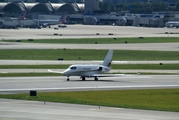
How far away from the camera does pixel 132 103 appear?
207ft

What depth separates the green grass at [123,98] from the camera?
61.1 m

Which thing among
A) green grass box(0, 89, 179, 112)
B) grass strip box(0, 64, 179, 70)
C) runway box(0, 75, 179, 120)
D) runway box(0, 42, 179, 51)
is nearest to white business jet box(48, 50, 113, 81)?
runway box(0, 75, 179, 120)

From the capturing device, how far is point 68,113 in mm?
54344

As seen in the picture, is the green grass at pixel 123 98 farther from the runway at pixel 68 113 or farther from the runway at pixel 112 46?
the runway at pixel 112 46

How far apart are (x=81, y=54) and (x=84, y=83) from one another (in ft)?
159

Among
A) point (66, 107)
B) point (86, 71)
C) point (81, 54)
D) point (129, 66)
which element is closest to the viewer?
point (66, 107)

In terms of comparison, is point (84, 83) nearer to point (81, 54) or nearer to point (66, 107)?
point (66, 107)

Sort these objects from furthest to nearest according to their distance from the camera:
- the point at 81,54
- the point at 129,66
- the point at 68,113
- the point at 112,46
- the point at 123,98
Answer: the point at 112,46, the point at 81,54, the point at 129,66, the point at 123,98, the point at 68,113

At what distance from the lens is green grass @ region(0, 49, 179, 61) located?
122 m

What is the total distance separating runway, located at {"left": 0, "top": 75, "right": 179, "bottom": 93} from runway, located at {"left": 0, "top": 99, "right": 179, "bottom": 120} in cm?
1350

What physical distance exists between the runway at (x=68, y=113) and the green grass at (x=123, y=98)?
2.71 metres

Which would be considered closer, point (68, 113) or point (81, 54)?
point (68, 113)

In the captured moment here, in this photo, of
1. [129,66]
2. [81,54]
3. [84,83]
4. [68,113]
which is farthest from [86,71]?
[81,54]

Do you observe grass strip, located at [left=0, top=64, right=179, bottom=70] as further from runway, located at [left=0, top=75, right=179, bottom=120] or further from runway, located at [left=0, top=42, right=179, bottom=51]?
runway, located at [left=0, top=42, right=179, bottom=51]
